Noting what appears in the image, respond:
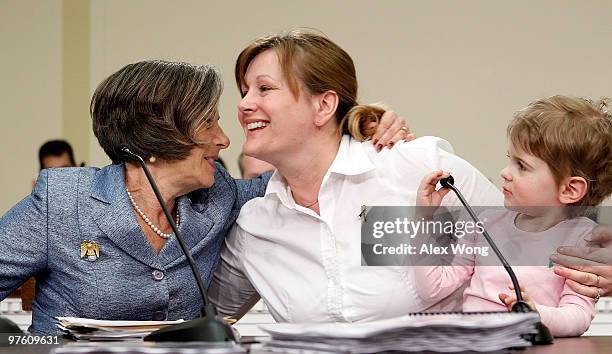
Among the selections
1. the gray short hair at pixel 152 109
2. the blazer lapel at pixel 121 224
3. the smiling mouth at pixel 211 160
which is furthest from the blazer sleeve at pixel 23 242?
the smiling mouth at pixel 211 160

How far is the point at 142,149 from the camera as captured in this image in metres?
2.24

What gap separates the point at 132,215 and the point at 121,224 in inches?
1.6

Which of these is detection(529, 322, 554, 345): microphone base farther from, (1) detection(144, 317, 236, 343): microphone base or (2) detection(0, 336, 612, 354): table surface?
(1) detection(144, 317, 236, 343): microphone base

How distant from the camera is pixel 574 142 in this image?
78.2 inches

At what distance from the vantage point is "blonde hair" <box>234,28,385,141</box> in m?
2.30

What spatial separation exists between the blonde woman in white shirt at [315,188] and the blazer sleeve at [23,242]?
469mm

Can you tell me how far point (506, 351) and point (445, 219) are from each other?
0.81m

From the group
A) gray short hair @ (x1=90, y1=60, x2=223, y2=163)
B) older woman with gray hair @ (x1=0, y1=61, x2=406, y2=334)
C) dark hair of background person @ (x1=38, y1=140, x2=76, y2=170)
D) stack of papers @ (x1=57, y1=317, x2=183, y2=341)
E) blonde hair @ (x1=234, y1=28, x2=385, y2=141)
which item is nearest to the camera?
stack of papers @ (x1=57, y1=317, x2=183, y2=341)

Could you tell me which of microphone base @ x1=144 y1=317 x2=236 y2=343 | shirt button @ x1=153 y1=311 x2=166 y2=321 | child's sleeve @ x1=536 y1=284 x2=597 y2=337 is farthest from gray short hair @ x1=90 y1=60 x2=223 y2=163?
child's sleeve @ x1=536 y1=284 x2=597 y2=337

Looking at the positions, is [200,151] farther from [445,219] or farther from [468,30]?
[468,30]

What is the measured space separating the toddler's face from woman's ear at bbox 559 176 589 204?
0.01 m

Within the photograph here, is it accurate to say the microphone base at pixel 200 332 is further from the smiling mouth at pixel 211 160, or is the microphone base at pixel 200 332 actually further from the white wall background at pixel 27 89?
the white wall background at pixel 27 89

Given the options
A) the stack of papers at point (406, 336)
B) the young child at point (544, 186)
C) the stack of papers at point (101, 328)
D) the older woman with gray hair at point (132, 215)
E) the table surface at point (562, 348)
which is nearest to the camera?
the stack of papers at point (406, 336)

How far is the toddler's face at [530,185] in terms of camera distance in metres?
2.01
